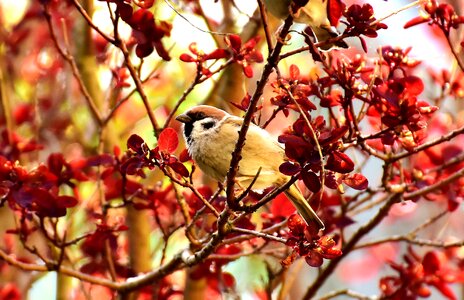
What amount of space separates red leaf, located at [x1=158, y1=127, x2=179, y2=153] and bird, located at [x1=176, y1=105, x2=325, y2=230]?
0.51m

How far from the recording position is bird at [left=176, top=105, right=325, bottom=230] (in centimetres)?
216

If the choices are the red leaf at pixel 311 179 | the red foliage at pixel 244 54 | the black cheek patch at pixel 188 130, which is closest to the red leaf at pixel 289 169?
the red leaf at pixel 311 179

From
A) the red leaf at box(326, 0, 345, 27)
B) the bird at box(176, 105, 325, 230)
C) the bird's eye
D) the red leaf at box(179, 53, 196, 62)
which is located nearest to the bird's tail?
the bird at box(176, 105, 325, 230)

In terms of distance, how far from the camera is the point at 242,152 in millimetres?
2172

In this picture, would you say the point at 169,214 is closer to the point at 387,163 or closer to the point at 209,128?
the point at 209,128

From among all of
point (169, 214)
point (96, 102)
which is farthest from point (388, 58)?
point (96, 102)

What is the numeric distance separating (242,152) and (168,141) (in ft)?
1.77

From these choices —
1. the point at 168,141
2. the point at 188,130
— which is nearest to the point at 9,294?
the point at 188,130

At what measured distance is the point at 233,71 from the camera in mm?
2795

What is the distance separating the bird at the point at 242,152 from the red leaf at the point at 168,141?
0.51m

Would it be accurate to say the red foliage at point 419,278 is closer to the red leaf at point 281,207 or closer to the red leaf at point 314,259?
the red leaf at point 281,207

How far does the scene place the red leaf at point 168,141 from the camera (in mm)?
1654

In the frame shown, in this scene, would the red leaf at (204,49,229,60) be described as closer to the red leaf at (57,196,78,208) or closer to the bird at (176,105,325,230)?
the bird at (176,105,325,230)

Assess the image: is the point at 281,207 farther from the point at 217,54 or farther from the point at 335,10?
the point at 335,10
